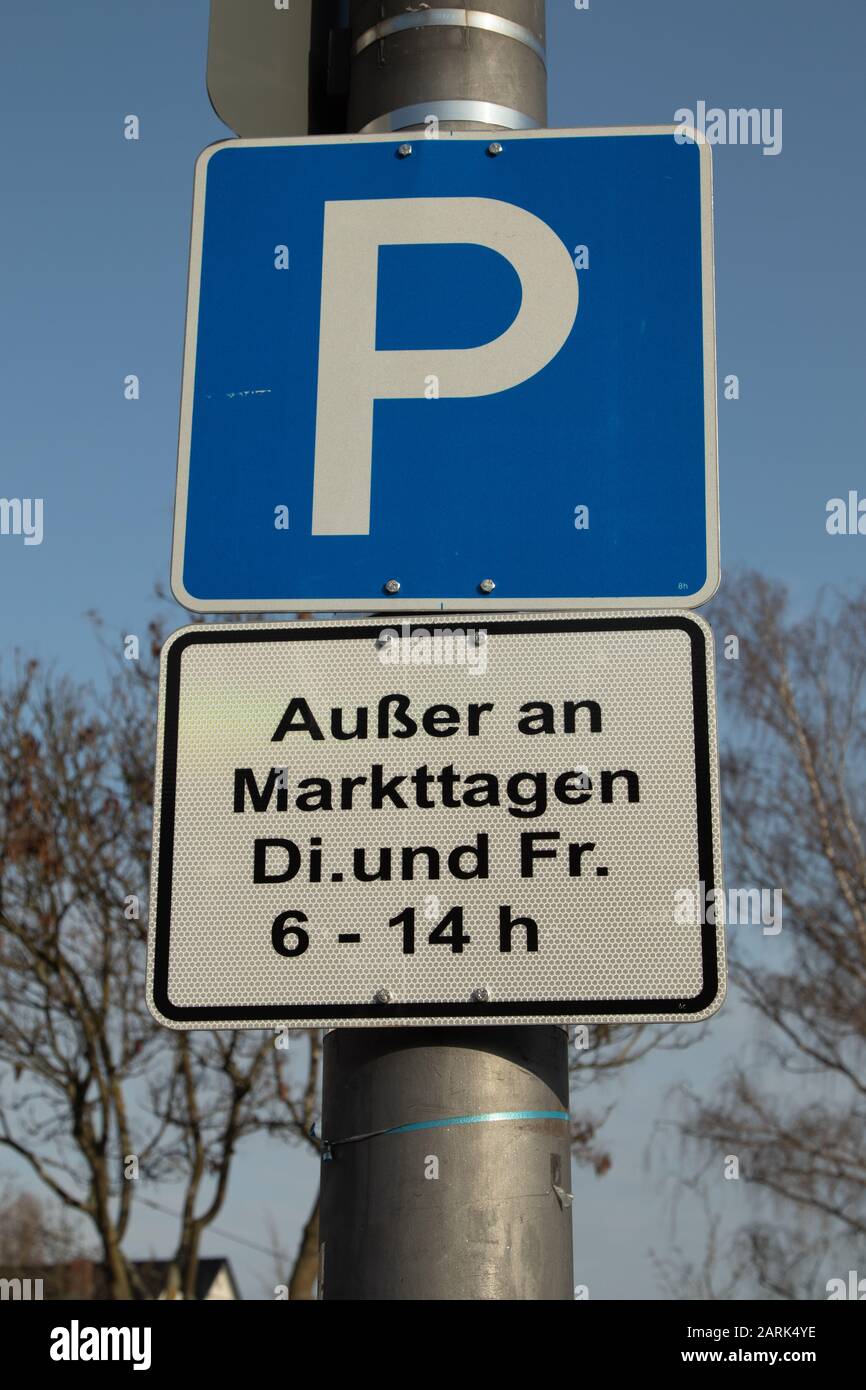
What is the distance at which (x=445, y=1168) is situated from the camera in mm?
1618

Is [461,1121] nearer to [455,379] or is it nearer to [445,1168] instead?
[445,1168]

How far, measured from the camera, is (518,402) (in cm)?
198

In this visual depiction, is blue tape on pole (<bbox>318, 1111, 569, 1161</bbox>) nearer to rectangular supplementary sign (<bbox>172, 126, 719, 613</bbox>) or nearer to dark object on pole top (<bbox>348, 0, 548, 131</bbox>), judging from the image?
rectangular supplementary sign (<bbox>172, 126, 719, 613</bbox>)

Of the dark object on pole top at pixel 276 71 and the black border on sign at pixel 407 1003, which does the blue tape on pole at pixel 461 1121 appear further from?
the dark object on pole top at pixel 276 71

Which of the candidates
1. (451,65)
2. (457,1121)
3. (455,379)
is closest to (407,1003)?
(457,1121)

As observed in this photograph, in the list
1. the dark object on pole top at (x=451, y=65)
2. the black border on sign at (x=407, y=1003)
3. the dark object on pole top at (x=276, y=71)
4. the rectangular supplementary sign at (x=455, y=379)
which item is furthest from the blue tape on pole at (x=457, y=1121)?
the dark object on pole top at (x=276, y=71)

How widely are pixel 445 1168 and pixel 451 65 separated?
148 cm

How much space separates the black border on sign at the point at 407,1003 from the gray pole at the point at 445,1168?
5 cm

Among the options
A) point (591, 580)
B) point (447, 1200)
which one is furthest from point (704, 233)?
point (447, 1200)

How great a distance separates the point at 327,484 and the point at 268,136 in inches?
25.8

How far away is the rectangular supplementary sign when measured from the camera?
1.93 m

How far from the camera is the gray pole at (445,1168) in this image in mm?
1600

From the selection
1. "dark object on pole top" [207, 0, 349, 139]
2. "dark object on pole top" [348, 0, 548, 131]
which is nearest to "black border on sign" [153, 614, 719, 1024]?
"dark object on pole top" [348, 0, 548, 131]

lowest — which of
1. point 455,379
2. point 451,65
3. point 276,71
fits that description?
point 455,379
